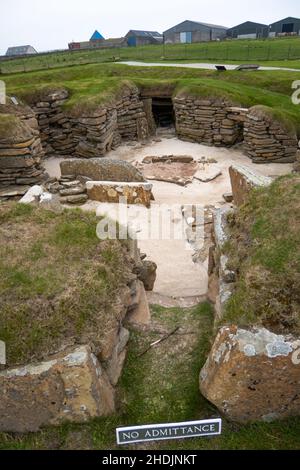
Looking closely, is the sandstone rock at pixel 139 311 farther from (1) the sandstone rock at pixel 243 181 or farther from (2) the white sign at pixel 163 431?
(1) the sandstone rock at pixel 243 181

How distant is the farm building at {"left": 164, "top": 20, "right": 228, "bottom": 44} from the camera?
53.5 metres

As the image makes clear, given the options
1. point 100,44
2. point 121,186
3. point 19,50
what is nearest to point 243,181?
point 121,186

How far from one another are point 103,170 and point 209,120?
7507mm

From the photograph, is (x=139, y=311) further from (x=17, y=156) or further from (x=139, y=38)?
(x=139, y=38)

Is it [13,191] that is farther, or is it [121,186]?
[13,191]

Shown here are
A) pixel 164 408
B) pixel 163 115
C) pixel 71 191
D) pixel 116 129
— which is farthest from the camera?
pixel 163 115

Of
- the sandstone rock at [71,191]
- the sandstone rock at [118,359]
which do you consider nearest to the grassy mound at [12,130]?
the sandstone rock at [71,191]

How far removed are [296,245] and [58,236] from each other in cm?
307

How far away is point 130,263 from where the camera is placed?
5195mm

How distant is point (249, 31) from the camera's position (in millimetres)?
53344

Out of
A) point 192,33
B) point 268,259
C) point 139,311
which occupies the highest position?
point 192,33

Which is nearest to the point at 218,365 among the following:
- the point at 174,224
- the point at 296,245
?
the point at 296,245

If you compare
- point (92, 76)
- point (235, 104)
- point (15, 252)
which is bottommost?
point (15, 252)
